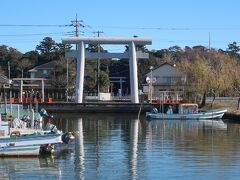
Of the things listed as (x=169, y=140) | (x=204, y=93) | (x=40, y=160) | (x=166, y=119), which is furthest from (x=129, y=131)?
(x=204, y=93)

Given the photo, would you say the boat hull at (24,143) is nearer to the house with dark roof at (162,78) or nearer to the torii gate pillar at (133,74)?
the torii gate pillar at (133,74)

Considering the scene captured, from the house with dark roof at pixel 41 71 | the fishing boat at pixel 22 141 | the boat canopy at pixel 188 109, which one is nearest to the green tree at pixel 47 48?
the house with dark roof at pixel 41 71

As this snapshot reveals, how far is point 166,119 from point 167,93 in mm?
23126

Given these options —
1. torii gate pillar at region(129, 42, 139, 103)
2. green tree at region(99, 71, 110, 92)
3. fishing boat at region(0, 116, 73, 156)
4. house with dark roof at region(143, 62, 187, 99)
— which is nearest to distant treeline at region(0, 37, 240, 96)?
green tree at region(99, 71, 110, 92)

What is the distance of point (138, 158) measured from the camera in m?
31.8

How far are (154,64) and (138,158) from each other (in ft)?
295

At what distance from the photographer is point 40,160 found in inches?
1181

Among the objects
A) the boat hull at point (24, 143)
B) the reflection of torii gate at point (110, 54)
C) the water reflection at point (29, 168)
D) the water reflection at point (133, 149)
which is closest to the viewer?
the water reflection at point (29, 168)

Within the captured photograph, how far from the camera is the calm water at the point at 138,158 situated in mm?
26422

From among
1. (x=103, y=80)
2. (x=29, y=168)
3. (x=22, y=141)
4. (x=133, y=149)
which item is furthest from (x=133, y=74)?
(x=29, y=168)

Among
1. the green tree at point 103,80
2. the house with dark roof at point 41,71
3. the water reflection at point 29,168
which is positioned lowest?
the water reflection at point 29,168

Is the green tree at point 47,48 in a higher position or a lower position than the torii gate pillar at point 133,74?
higher

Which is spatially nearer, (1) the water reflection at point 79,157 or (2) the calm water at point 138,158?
(2) the calm water at point 138,158

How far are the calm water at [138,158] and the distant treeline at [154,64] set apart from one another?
30341mm
